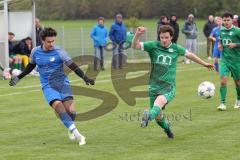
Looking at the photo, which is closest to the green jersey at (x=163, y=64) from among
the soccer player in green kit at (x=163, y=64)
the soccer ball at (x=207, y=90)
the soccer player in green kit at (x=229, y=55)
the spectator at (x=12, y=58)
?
the soccer player in green kit at (x=163, y=64)

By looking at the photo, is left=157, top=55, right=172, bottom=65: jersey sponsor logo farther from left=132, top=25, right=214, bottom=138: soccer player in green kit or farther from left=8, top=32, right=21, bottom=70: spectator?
left=8, top=32, right=21, bottom=70: spectator

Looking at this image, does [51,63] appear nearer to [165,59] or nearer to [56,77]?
[56,77]

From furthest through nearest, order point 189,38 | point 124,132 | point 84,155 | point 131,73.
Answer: point 189,38
point 131,73
point 124,132
point 84,155

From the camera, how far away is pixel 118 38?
1070 inches

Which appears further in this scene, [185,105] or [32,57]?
[185,105]

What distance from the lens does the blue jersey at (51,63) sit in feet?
34.6

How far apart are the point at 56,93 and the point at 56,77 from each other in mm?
277

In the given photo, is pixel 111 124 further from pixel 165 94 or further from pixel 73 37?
pixel 73 37

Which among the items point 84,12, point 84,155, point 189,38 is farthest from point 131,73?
point 84,12

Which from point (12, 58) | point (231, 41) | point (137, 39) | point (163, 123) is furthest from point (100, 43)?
point (137, 39)

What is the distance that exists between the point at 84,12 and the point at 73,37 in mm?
26291

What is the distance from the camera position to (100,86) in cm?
2039

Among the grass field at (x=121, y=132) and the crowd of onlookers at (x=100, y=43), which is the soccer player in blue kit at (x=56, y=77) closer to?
the grass field at (x=121, y=132)

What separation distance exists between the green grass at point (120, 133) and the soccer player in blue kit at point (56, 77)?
16.6 inches
